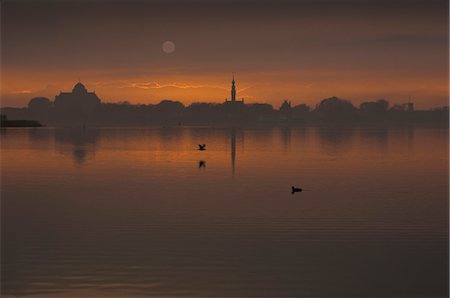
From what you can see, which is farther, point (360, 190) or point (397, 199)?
point (360, 190)

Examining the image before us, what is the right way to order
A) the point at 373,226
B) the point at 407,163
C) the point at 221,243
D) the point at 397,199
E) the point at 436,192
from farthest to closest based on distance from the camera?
the point at 407,163
the point at 436,192
the point at 397,199
the point at 373,226
the point at 221,243

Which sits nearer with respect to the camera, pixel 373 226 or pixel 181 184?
pixel 373 226

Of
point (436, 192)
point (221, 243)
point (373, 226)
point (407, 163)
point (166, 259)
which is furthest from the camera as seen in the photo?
point (407, 163)

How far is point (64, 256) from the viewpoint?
22109 millimetres

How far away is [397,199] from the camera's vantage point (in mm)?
37281

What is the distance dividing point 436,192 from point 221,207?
59.7 ft

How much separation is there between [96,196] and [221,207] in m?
10.2

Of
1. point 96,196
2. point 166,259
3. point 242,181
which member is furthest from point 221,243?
point 242,181

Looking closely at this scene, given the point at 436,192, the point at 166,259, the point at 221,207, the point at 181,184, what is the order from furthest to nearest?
the point at 181,184
the point at 436,192
the point at 221,207
the point at 166,259

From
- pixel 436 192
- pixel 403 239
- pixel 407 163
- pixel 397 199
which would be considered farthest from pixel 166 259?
pixel 407 163

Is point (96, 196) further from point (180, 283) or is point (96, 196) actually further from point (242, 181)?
point (180, 283)

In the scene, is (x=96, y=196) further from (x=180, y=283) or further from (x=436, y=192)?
(x=436, y=192)

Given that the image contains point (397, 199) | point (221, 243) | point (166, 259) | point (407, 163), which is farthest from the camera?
point (407, 163)

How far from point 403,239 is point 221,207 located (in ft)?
38.8
